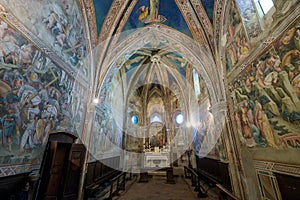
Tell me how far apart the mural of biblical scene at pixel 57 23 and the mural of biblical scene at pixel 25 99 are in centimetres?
62

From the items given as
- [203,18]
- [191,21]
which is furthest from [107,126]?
[203,18]

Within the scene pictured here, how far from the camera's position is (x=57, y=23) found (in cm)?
473

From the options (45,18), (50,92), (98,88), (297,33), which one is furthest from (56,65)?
(297,33)

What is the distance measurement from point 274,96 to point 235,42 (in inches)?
116

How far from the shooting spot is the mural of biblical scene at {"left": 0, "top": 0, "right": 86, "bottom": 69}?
11.7ft

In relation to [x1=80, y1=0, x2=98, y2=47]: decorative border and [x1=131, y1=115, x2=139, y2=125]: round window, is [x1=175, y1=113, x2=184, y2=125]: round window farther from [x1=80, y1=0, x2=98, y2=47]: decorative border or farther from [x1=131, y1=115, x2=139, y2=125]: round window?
[x1=80, y1=0, x2=98, y2=47]: decorative border

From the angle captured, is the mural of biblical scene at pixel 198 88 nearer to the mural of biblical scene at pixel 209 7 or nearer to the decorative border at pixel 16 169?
the mural of biblical scene at pixel 209 7

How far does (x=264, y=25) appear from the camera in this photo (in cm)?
380

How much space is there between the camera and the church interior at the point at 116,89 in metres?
3.12

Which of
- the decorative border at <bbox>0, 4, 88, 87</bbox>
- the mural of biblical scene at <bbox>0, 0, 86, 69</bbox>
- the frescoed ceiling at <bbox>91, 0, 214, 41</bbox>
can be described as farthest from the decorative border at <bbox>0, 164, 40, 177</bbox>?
the frescoed ceiling at <bbox>91, 0, 214, 41</bbox>

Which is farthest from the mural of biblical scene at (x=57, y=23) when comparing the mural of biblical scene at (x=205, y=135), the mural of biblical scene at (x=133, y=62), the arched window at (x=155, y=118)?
the arched window at (x=155, y=118)

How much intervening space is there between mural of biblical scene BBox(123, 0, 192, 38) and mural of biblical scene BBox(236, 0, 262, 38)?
3213mm

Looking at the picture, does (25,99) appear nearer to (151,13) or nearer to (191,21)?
(151,13)

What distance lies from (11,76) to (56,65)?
5.44ft
